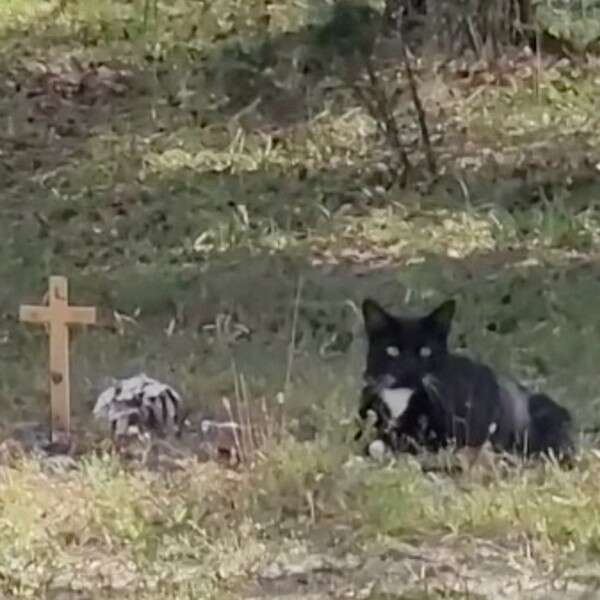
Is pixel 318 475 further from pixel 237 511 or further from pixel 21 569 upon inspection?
pixel 21 569

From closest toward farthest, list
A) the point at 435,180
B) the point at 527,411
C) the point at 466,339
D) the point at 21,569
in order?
the point at 21,569, the point at 527,411, the point at 466,339, the point at 435,180

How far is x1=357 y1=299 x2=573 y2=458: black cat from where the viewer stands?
609 centimetres

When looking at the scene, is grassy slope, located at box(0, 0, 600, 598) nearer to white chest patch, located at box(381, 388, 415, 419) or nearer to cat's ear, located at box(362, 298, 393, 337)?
white chest patch, located at box(381, 388, 415, 419)

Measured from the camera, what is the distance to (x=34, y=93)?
14.1m

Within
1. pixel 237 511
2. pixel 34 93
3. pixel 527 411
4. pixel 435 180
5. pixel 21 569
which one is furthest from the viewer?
pixel 34 93

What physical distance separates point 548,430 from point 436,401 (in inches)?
15.1

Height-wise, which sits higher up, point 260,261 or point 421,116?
point 421,116

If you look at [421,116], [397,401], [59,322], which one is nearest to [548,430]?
[397,401]

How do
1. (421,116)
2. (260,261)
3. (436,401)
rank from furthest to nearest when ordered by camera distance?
(421,116)
(260,261)
(436,401)

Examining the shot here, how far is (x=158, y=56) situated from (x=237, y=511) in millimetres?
9604

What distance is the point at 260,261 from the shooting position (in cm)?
1071

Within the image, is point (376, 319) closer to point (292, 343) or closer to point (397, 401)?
point (397, 401)

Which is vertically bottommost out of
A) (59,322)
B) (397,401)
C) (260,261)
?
(260,261)

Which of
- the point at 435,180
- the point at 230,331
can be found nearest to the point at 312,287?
the point at 230,331
